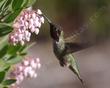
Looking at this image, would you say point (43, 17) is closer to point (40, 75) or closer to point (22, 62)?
point (22, 62)

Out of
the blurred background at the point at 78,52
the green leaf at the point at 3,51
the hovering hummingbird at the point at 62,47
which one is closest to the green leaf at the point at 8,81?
the green leaf at the point at 3,51

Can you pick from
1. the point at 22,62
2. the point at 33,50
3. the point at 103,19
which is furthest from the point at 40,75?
the point at 22,62

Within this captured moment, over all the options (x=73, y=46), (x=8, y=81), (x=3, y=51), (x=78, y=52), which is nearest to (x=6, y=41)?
(x=3, y=51)

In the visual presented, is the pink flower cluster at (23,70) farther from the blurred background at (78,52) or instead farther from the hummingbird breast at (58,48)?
the blurred background at (78,52)

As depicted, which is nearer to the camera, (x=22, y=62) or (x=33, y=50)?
(x=22, y=62)

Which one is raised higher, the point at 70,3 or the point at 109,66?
the point at 70,3

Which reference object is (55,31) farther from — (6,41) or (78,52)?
(78,52)
